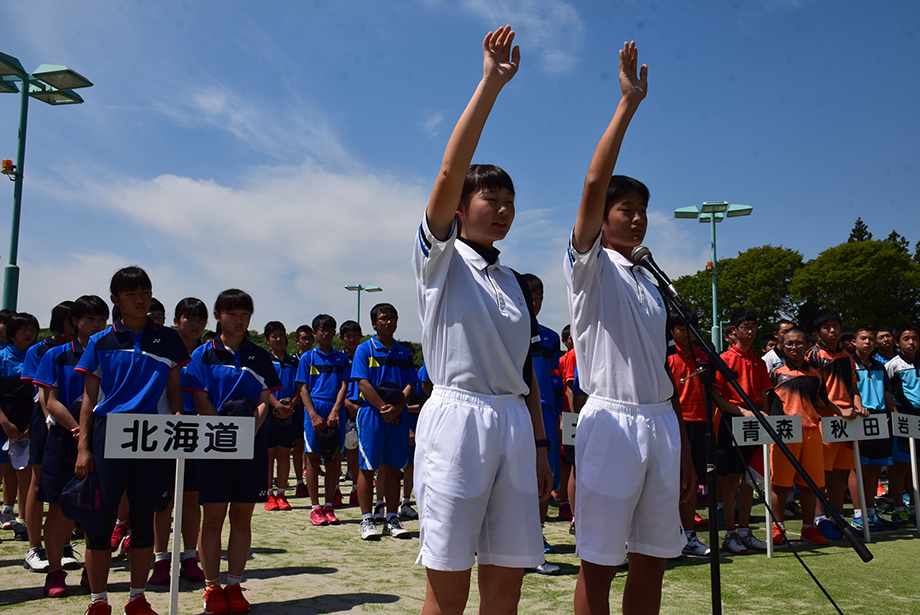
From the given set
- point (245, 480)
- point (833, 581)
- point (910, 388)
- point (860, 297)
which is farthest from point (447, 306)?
point (860, 297)

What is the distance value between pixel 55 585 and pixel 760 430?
5.93 m

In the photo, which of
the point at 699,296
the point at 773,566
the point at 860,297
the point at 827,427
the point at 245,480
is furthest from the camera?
the point at 699,296

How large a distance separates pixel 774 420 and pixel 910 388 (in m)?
3.20

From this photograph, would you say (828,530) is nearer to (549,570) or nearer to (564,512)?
(564,512)

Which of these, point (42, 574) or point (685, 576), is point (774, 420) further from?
point (42, 574)

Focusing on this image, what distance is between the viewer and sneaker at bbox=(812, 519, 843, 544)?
6.50 metres

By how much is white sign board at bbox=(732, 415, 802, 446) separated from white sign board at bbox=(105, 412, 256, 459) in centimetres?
433

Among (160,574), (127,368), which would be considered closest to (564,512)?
(160,574)

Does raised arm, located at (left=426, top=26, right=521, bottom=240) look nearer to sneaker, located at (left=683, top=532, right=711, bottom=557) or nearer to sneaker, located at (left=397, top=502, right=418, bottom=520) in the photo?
sneaker, located at (left=683, top=532, right=711, bottom=557)

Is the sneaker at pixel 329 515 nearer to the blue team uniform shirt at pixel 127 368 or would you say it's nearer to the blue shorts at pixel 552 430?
the blue shorts at pixel 552 430

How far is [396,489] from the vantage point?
6.89 m

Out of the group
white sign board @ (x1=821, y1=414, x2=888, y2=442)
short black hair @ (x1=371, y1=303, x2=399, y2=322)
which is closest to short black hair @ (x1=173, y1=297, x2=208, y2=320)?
short black hair @ (x1=371, y1=303, x2=399, y2=322)

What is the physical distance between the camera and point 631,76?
271 centimetres

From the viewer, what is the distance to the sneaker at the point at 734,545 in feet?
19.8
